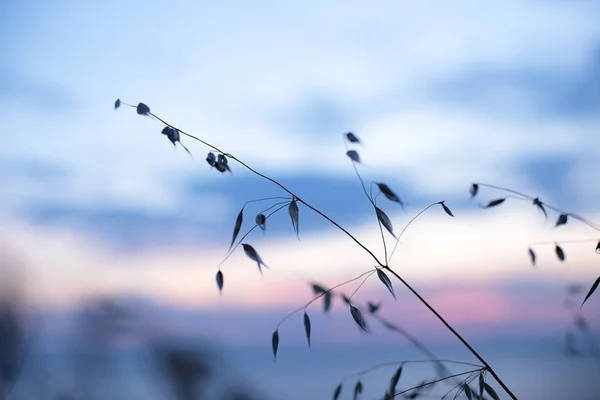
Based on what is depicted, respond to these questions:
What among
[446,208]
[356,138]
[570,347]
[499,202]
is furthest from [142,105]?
[570,347]

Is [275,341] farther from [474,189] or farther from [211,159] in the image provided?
[474,189]

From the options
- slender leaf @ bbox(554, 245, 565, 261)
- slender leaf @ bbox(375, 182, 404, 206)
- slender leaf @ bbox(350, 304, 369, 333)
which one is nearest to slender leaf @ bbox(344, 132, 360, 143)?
slender leaf @ bbox(375, 182, 404, 206)

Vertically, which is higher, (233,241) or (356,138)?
(356,138)

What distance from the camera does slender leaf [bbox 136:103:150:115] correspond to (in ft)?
4.88

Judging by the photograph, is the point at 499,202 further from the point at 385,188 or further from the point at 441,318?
the point at 441,318

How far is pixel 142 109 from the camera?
1.50 meters

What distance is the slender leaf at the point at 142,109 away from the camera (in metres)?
1.49

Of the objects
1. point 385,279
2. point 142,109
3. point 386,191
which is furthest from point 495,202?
point 142,109

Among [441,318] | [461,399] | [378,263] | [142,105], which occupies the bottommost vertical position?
[461,399]

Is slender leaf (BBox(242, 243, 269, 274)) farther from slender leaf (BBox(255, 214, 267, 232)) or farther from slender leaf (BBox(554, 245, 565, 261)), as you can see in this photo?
slender leaf (BBox(554, 245, 565, 261))

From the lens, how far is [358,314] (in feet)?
4.63

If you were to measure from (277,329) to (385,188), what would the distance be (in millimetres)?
480

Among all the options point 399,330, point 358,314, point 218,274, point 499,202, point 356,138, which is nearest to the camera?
point 358,314

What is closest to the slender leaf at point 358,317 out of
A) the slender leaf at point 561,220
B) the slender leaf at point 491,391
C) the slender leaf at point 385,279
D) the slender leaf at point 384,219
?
the slender leaf at point 385,279
